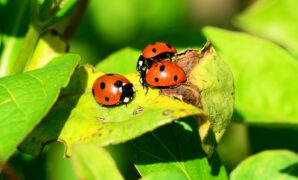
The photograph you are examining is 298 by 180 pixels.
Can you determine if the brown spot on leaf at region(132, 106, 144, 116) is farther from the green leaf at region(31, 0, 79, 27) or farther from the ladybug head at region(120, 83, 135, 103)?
the green leaf at region(31, 0, 79, 27)

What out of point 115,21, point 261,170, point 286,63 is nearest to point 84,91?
point 261,170

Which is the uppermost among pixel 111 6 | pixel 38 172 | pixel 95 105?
pixel 95 105

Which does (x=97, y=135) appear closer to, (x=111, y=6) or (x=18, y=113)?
(x=18, y=113)

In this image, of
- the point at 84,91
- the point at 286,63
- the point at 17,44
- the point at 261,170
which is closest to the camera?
the point at 261,170

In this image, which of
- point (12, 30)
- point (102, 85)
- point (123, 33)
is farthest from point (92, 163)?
point (123, 33)

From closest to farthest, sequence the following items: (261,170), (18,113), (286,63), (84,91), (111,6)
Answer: (18,113) < (261,170) < (84,91) < (286,63) < (111,6)

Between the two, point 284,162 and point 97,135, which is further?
point 284,162

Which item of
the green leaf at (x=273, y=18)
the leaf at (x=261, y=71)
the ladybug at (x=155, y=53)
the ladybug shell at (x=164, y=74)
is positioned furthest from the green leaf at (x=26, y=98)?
the green leaf at (x=273, y=18)
